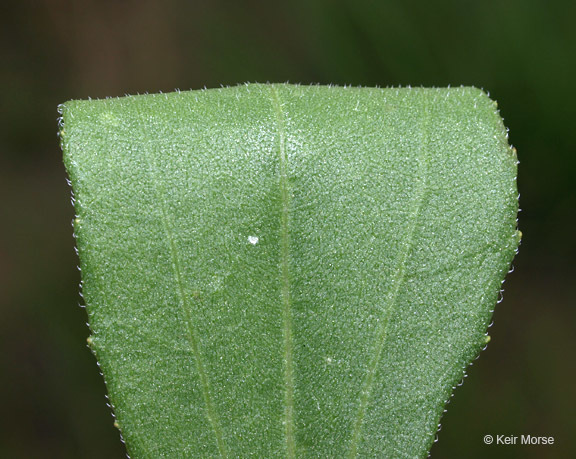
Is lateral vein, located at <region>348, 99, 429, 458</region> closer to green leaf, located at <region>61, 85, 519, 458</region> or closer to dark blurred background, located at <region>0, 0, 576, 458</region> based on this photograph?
green leaf, located at <region>61, 85, 519, 458</region>

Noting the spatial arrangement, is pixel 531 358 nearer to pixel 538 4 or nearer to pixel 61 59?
pixel 538 4

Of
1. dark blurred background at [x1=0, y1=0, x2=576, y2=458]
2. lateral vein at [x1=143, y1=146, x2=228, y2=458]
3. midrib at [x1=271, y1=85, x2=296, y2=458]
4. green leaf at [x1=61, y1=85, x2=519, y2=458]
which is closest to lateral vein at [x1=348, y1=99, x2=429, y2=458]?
green leaf at [x1=61, y1=85, x2=519, y2=458]

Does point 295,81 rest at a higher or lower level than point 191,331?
higher

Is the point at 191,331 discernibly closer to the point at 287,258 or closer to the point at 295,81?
the point at 287,258

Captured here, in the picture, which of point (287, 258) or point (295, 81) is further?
point (295, 81)

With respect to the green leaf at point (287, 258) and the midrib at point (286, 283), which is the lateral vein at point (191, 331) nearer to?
the green leaf at point (287, 258)

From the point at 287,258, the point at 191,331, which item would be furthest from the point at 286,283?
the point at 191,331

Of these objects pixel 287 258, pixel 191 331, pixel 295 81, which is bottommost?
pixel 191 331
